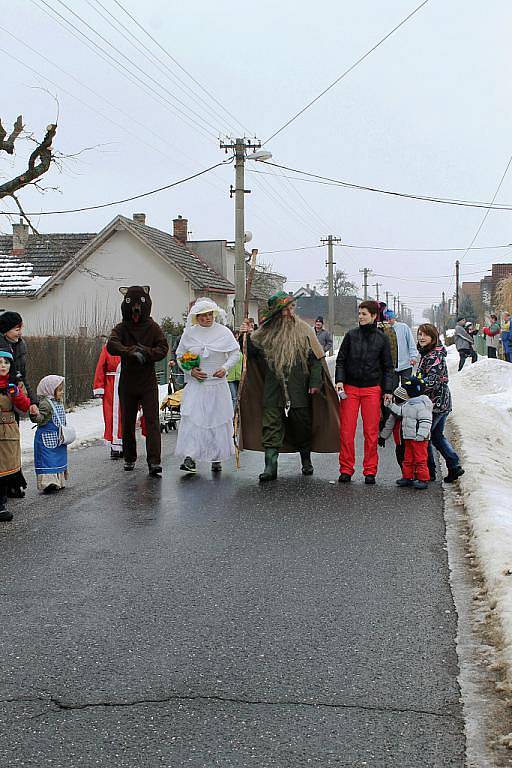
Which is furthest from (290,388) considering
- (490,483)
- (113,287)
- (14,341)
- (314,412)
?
(113,287)

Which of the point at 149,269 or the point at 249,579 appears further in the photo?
the point at 149,269

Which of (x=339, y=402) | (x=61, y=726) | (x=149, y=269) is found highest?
(x=149, y=269)

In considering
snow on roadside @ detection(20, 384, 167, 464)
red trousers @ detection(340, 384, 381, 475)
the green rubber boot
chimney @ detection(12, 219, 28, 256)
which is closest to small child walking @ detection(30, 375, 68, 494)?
snow on roadside @ detection(20, 384, 167, 464)

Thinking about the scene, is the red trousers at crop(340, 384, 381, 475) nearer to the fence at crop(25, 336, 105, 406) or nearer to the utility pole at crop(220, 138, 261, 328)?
the fence at crop(25, 336, 105, 406)

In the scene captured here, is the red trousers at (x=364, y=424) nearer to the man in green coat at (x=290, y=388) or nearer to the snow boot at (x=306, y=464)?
the man in green coat at (x=290, y=388)

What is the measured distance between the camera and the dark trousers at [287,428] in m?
10.3

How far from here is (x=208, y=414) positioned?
10609 millimetres

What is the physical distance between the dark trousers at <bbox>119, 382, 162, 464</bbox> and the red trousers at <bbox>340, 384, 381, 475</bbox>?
199cm

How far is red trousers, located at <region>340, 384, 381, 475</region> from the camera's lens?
9.91m

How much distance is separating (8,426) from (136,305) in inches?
108

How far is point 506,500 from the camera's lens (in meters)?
8.59

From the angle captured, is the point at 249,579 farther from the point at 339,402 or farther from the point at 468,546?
the point at 339,402

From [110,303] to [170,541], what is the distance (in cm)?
3445

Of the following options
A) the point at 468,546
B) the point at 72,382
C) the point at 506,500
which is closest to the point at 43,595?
the point at 468,546
